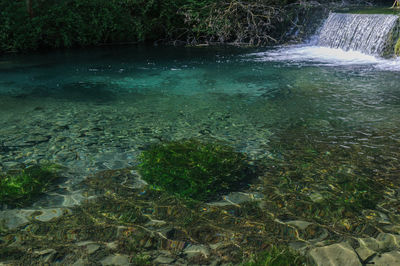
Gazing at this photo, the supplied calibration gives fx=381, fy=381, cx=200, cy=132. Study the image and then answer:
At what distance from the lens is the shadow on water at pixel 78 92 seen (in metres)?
7.73

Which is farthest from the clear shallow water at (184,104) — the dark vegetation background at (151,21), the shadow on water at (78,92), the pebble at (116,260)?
the dark vegetation background at (151,21)

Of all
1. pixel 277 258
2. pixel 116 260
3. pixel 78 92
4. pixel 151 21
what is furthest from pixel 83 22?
pixel 277 258

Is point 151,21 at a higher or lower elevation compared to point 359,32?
higher

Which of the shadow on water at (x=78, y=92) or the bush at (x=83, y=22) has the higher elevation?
the bush at (x=83, y=22)

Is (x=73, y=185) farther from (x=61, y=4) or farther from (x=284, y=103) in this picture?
(x=61, y=4)

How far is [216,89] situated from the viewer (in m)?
8.12

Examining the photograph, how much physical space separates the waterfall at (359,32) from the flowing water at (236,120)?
15.3 inches

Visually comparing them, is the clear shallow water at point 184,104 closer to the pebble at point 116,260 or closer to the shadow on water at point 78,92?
the shadow on water at point 78,92

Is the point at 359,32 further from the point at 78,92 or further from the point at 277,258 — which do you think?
the point at 277,258

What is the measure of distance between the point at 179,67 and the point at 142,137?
17.9 feet

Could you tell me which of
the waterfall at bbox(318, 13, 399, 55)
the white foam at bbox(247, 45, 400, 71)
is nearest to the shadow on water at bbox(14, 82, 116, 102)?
the white foam at bbox(247, 45, 400, 71)

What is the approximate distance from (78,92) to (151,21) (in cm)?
764

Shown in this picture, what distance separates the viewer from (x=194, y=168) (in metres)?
4.21

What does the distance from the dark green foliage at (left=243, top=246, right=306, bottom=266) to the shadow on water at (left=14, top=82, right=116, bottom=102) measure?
215 inches
